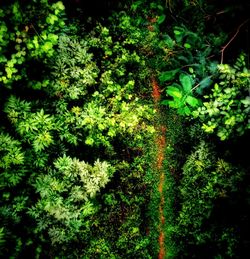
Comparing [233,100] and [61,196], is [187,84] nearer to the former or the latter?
[233,100]

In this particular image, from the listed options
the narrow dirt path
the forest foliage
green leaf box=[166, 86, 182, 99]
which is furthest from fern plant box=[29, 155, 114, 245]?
the narrow dirt path

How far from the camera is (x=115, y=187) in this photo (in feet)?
15.0

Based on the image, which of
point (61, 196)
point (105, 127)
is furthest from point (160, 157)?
point (61, 196)

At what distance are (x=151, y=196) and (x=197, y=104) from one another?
2.27 metres

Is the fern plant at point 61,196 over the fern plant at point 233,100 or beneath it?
beneath

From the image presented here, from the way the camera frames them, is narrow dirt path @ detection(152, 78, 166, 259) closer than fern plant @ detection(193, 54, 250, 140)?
No

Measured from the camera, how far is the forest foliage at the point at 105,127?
303 cm

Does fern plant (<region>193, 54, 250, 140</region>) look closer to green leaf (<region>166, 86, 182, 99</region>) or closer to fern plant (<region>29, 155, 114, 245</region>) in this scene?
green leaf (<region>166, 86, 182, 99</region>)

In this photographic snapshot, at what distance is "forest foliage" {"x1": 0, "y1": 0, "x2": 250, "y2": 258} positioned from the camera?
303 centimetres

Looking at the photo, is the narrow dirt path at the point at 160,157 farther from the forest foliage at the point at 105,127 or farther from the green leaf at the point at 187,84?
the green leaf at the point at 187,84

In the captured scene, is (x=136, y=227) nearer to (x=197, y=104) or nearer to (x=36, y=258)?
(x=36, y=258)

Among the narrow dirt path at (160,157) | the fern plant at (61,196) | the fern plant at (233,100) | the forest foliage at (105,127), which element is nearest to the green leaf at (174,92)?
the forest foliage at (105,127)

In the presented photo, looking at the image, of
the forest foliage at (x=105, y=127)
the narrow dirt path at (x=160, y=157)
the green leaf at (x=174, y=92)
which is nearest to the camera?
the forest foliage at (x=105, y=127)

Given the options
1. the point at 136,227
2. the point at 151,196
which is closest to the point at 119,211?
the point at 136,227
